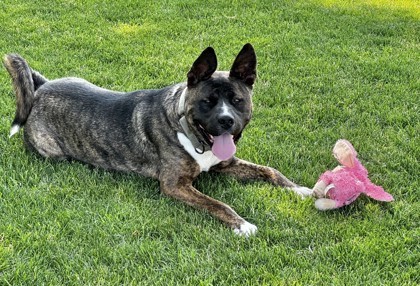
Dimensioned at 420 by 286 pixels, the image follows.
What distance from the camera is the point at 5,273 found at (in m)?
3.25

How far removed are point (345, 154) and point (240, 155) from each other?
38.5 inches

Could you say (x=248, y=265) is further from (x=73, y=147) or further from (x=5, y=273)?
(x=73, y=147)

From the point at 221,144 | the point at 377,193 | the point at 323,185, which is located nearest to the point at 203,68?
the point at 221,144

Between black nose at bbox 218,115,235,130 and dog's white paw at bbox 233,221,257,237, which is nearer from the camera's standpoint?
dog's white paw at bbox 233,221,257,237

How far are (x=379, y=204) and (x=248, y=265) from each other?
48.3 inches

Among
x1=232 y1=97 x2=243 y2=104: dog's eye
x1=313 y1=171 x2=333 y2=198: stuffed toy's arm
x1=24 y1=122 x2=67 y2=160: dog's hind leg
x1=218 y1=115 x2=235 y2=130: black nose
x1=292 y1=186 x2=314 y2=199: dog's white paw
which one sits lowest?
x1=24 y1=122 x2=67 y2=160: dog's hind leg

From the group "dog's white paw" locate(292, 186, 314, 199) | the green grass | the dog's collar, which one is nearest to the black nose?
the dog's collar

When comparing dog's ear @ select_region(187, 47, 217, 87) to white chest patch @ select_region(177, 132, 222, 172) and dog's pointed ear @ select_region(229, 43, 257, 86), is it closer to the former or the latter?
dog's pointed ear @ select_region(229, 43, 257, 86)

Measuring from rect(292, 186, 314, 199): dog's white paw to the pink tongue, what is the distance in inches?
24.5

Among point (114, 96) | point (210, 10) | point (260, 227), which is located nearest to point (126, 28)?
point (210, 10)

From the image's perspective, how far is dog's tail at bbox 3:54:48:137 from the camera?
4781 millimetres

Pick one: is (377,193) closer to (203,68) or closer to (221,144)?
(221,144)

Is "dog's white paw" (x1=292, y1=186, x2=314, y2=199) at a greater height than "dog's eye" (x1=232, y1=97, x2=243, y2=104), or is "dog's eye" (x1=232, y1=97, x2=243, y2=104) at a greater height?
"dog's eye" (x1=232, y1=97, x2=243, y2=104)

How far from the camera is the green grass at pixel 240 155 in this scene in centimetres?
338
